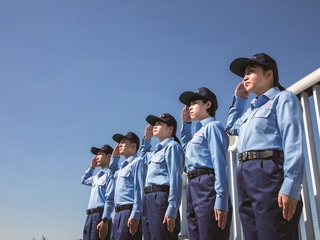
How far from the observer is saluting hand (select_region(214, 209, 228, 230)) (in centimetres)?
303

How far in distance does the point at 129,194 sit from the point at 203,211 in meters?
1.79

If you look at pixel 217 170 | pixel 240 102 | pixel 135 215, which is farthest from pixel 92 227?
pixel 240 102

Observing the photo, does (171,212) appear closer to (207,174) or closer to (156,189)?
(156,189)

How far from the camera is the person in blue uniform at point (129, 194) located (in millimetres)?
4434

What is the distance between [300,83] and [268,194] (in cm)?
117

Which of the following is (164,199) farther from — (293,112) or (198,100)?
(293,112)

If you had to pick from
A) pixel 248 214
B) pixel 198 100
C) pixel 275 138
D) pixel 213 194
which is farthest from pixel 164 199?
pixel 275 138

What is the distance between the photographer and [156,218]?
3846mm

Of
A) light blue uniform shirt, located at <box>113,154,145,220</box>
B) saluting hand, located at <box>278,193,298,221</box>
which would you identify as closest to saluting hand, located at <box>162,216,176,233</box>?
light blue uniform shirt, located at <box>113,154,145,220</box>

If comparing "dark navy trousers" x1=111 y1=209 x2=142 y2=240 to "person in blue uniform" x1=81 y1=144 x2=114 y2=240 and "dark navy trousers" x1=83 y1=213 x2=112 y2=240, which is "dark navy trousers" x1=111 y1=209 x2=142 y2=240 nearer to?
"person in blue uniform" x1=81 y1=144 x2=114 y2=240

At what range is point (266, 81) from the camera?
119 inches

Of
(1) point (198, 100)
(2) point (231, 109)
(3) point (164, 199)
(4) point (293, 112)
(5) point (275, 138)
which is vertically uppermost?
(1) point (198, 100)

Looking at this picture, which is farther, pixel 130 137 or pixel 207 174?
pixel 130 137

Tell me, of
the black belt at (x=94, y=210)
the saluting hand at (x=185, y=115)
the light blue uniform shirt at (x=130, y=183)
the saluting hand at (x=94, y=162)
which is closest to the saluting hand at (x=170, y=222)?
the light blue uniform shirt at (x=130, y=183)
